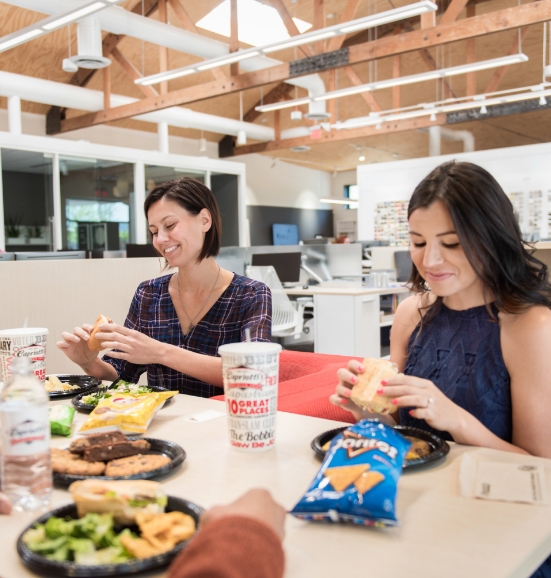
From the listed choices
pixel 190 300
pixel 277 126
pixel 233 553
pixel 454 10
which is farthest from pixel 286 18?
pixel 233 553

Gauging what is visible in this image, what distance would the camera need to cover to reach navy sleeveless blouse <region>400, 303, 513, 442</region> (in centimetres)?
141

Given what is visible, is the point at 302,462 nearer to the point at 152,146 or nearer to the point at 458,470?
the point at 458,470

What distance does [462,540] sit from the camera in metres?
0.81

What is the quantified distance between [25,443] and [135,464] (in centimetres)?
21

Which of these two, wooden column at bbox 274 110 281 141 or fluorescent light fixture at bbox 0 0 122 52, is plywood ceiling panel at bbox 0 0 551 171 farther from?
fluorescent light fixture at bbox 0 0 122 52

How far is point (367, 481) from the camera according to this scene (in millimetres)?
857

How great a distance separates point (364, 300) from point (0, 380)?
15.1 feet

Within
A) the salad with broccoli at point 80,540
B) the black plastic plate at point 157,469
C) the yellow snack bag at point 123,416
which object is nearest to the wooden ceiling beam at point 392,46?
the yellow snack bag at point 123,416

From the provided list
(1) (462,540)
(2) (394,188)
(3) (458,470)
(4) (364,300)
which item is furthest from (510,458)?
(2) (394,188)

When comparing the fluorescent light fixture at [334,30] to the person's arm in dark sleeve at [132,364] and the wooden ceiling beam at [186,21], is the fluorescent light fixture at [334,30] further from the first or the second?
the person's arm in dark sleeve at [132,364]

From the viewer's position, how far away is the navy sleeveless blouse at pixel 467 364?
4.61 ft

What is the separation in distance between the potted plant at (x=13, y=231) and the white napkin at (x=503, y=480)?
9399mm

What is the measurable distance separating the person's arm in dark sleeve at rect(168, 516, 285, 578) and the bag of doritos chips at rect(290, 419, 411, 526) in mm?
181

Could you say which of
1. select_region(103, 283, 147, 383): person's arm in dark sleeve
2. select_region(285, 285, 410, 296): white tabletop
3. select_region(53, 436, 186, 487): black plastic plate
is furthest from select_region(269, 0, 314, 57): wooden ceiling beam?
select_region(53, 436, 186, 487): black plastic plate
